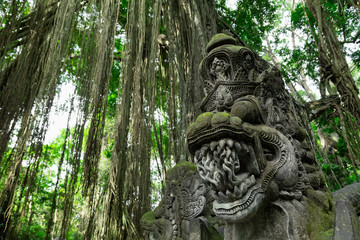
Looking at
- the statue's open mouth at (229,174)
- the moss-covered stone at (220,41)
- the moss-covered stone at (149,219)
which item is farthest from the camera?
the moss-covered stone at (149,219)

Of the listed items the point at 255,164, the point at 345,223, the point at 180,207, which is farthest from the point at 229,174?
the point at 180,207

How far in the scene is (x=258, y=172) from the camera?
3.77 ft

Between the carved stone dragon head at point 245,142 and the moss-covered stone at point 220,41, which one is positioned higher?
the moss-covered stone at point 220,41

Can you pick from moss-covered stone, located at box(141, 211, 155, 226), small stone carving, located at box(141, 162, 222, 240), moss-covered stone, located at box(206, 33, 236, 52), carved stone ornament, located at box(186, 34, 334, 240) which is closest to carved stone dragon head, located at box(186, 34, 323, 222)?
carved stone ornament, located at box(186, 34, 334, 240)

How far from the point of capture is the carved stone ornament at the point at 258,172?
109 cm


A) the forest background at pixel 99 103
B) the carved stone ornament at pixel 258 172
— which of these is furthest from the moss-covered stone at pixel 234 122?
the forest background at pixel 99 103

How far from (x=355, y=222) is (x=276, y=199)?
0.28 metres

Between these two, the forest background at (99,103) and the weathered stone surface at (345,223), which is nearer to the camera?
the weathered stone surface at (345,223)

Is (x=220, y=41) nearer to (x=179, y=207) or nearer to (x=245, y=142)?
(x=245, y=142)

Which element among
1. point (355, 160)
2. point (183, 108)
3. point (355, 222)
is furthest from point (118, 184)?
point (355, 160)

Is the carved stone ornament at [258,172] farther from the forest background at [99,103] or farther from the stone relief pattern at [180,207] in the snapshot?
the forest background at [99,103]

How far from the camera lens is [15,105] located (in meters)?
2.57

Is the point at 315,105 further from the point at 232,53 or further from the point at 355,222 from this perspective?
the point at 355,222

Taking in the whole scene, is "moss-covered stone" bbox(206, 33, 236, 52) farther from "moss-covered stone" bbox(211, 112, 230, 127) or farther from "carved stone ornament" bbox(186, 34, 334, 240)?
"moss-covered stone" bbox(211, 112, 230, 127)
